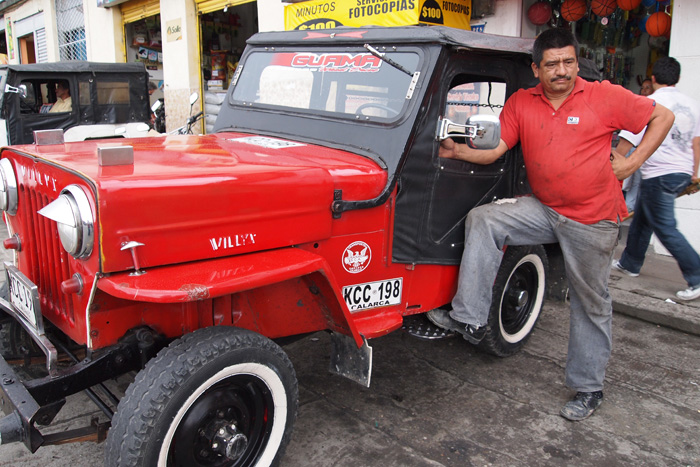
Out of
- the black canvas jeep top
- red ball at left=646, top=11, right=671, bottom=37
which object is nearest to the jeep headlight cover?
red ball at left=646, top=11, right=671, bottom=37

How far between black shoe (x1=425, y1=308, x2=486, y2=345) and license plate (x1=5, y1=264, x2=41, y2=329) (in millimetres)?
2028

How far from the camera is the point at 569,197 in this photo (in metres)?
3.12

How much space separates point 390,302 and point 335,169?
2.69 feet

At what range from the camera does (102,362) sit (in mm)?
2258

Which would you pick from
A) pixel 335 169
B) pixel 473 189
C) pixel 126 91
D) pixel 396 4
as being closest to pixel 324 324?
pixel 335 169

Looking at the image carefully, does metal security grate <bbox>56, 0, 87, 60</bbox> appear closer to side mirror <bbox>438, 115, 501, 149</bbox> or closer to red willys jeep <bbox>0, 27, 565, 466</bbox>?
red willys jeep <bbox>0, 27, 565, 466</bbox>

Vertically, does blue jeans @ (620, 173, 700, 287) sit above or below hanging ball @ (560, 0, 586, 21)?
below

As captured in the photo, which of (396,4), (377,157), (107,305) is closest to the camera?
(107,305)

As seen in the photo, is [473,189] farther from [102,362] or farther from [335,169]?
[102,362]

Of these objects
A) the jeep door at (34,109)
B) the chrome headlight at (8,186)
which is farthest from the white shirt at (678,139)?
the jeep door at (34,109)

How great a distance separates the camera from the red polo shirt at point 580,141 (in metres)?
3.02

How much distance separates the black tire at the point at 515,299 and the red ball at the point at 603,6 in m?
3.93

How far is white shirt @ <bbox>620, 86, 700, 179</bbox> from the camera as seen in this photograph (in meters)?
4.79

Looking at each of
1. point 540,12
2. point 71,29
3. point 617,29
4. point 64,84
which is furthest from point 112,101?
point 71,29
